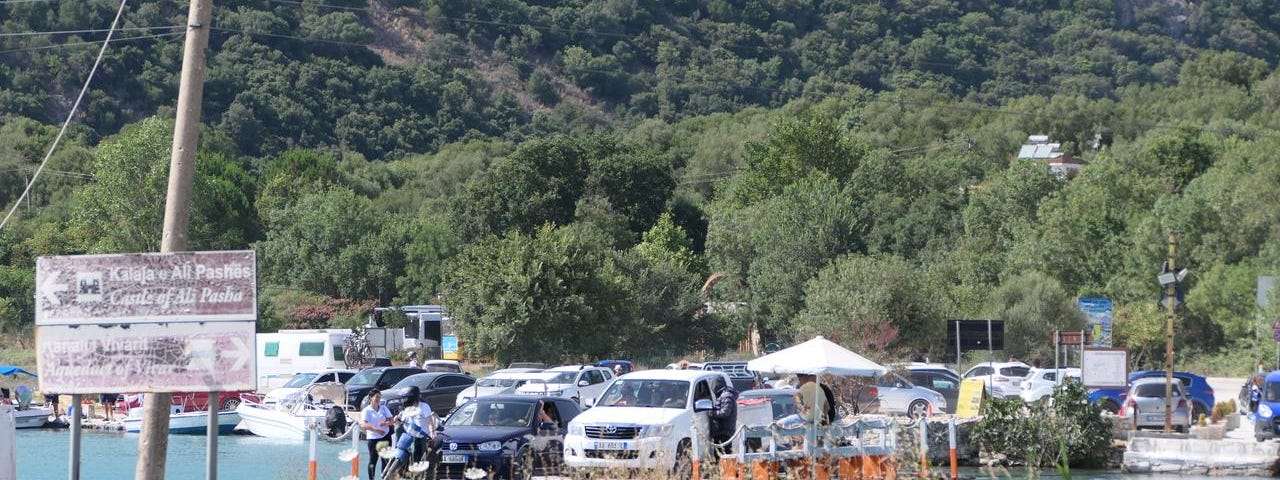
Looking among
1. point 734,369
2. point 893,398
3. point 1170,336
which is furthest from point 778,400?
point 734,369

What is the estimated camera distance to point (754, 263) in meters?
65.8

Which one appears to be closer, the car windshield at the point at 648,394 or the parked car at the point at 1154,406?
the car windshield at the point at 648,394

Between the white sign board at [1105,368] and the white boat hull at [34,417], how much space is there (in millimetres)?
27834

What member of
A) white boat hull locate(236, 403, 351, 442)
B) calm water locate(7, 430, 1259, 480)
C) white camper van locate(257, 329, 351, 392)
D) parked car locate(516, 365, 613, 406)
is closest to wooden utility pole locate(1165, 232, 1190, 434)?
calm water locate(7, 430, 1259, 480)

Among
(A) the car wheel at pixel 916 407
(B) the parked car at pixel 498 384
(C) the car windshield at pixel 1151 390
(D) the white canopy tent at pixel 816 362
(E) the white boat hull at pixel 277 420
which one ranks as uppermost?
(D) the white canopy tent at pixel 816 362

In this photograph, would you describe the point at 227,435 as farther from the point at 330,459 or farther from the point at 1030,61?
the point at 1030,61

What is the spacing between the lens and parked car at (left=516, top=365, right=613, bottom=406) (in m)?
34.3

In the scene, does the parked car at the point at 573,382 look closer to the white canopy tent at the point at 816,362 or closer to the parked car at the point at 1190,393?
the parked car at the point at 1190,393

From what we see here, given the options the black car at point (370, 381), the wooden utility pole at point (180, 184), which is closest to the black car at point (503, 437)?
the wooden utility pole at point (180, 184)

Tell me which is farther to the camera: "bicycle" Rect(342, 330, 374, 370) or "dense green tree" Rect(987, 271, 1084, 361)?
"dense green tree" Rect(987, 271, 1084, 361)

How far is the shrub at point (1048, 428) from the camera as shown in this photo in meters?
25.5

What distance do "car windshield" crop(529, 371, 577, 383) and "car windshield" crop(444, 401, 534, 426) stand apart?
13.3m

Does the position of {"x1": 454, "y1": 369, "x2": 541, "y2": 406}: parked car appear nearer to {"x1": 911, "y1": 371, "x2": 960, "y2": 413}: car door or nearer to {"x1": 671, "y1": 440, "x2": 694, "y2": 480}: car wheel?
{"x1": 911, "y1": 371, "x2": 960, "y2": 413}: car door

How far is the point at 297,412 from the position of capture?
34406 mm
